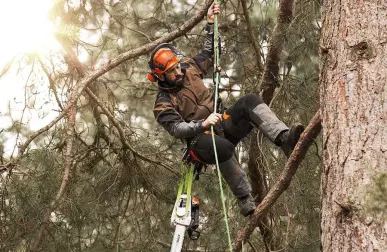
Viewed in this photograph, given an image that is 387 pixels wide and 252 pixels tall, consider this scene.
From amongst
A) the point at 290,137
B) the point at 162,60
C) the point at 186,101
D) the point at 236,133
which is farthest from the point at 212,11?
the point at 290,137

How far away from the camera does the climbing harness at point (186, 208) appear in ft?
11.8

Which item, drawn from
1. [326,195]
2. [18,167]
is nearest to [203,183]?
[18,167]

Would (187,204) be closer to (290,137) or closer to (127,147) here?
(290,137)

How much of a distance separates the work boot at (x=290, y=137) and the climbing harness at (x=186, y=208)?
2.15ft

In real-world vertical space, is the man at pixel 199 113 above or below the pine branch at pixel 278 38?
below

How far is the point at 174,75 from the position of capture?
381cm

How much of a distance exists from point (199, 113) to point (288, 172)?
983mm

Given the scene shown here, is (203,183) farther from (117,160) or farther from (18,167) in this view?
(18,167)

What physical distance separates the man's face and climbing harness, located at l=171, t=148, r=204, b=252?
1.41 feet

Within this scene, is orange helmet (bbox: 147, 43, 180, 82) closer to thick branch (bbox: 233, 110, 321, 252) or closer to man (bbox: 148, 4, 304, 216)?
man (bbox: 148, 4, 304, 216)

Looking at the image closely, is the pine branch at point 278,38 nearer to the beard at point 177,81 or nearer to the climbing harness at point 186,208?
the beard at point 177,81

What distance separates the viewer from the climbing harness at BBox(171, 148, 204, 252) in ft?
11.8

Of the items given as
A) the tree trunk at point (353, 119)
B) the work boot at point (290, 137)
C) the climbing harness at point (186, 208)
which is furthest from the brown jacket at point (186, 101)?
the tree trunk at point (353, 119)

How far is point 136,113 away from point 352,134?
489 centimetres
